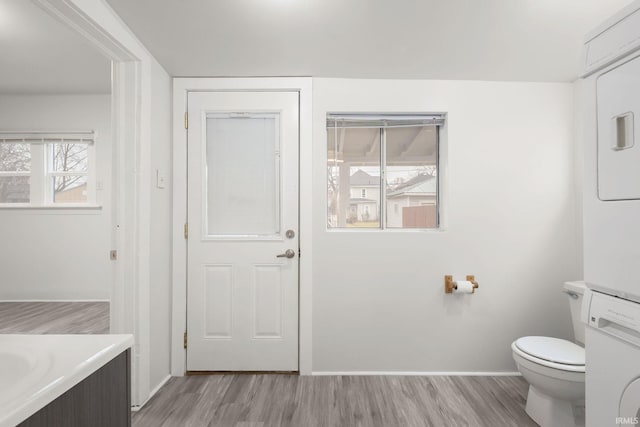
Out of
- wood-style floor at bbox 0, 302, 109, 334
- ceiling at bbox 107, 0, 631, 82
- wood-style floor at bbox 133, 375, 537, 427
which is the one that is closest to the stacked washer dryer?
ceiling at bbox 107, 0, 631, 82

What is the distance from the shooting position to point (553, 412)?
5.71ft

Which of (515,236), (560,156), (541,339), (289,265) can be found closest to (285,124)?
(289,265)

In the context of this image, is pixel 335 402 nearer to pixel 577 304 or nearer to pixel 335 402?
pixel 335 402

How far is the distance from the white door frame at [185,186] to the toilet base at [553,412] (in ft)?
4.56

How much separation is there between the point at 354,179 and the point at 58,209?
3439mm

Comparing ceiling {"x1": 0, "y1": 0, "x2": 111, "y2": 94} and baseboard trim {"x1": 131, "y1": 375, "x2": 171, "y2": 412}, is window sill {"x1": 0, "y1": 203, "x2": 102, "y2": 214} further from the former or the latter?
baseboard trim {"x1": 131, "y1": 375, "x2": 171, "y2": 412}

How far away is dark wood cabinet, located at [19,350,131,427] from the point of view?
617 millimetres

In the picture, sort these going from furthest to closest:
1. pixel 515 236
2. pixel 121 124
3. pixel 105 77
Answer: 1. pixel 105 77
2. pixel 515 236
3. pixel 121 124

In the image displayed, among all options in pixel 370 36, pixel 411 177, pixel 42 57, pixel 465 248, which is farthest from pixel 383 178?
pixel 42 57

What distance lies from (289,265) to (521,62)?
6.77 feet

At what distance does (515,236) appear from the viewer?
93.3 inches

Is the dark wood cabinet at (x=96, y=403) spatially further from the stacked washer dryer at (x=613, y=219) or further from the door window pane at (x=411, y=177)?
the door window pane at (x=411, y=177)

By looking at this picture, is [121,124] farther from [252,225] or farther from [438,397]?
[438,397]

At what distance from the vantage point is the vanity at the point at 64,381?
0.58m
